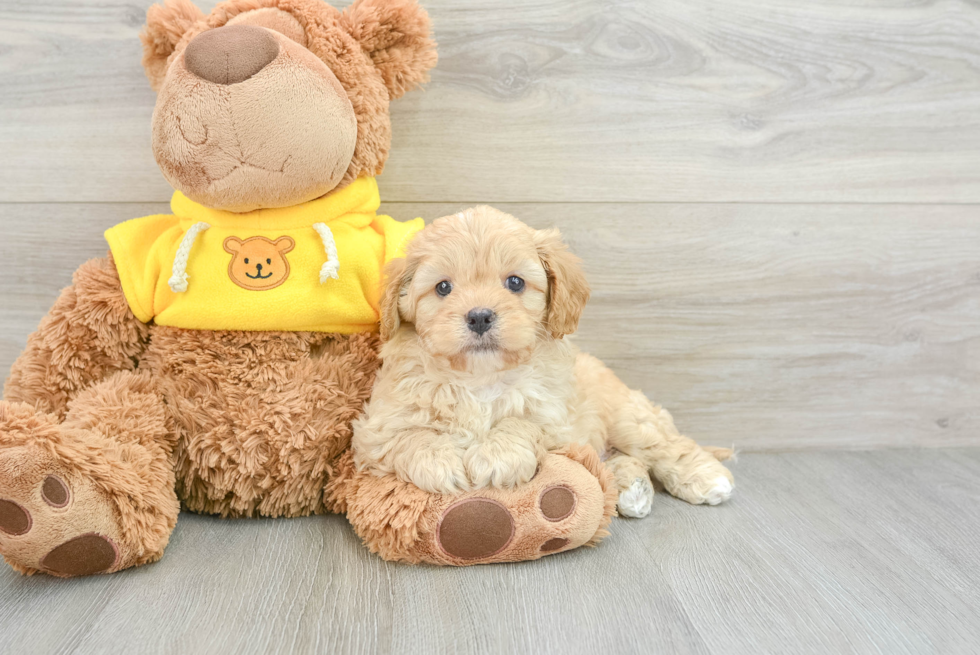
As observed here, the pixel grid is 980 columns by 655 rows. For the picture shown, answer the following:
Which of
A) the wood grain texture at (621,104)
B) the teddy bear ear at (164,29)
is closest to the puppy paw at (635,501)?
Result: the wood grain texture at (621,104)

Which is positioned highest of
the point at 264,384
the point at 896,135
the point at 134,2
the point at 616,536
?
the point at 134,2

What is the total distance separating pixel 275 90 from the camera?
1213mm

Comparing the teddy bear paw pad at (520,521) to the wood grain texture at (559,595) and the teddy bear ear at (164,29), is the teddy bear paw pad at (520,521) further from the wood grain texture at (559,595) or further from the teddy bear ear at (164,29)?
the teddy bear ear at (164,29)

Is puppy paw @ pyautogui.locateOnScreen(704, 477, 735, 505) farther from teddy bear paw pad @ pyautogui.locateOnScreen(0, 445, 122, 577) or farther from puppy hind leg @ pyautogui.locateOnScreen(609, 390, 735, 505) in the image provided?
teddy bear paw pad @ pyautogui.locateOnScreen(0, 445, 122, 577)

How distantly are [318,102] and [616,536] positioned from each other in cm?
96

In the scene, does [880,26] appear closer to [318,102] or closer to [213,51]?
[318,102]

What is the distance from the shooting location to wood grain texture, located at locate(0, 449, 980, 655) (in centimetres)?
103

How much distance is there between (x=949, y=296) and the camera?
1824 mm

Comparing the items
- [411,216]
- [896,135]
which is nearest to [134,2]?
[411,216]

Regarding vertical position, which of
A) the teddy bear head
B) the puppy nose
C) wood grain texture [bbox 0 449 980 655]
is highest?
the teddy bear head

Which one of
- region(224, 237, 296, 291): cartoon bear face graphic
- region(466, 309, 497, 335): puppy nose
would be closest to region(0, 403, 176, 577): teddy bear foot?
region(224, 237, 296, 291): cartoon bear face graphic

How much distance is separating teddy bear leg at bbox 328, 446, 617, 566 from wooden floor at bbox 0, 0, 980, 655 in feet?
0.14

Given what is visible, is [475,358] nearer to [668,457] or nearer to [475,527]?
[475,527]

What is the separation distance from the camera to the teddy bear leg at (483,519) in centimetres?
118
